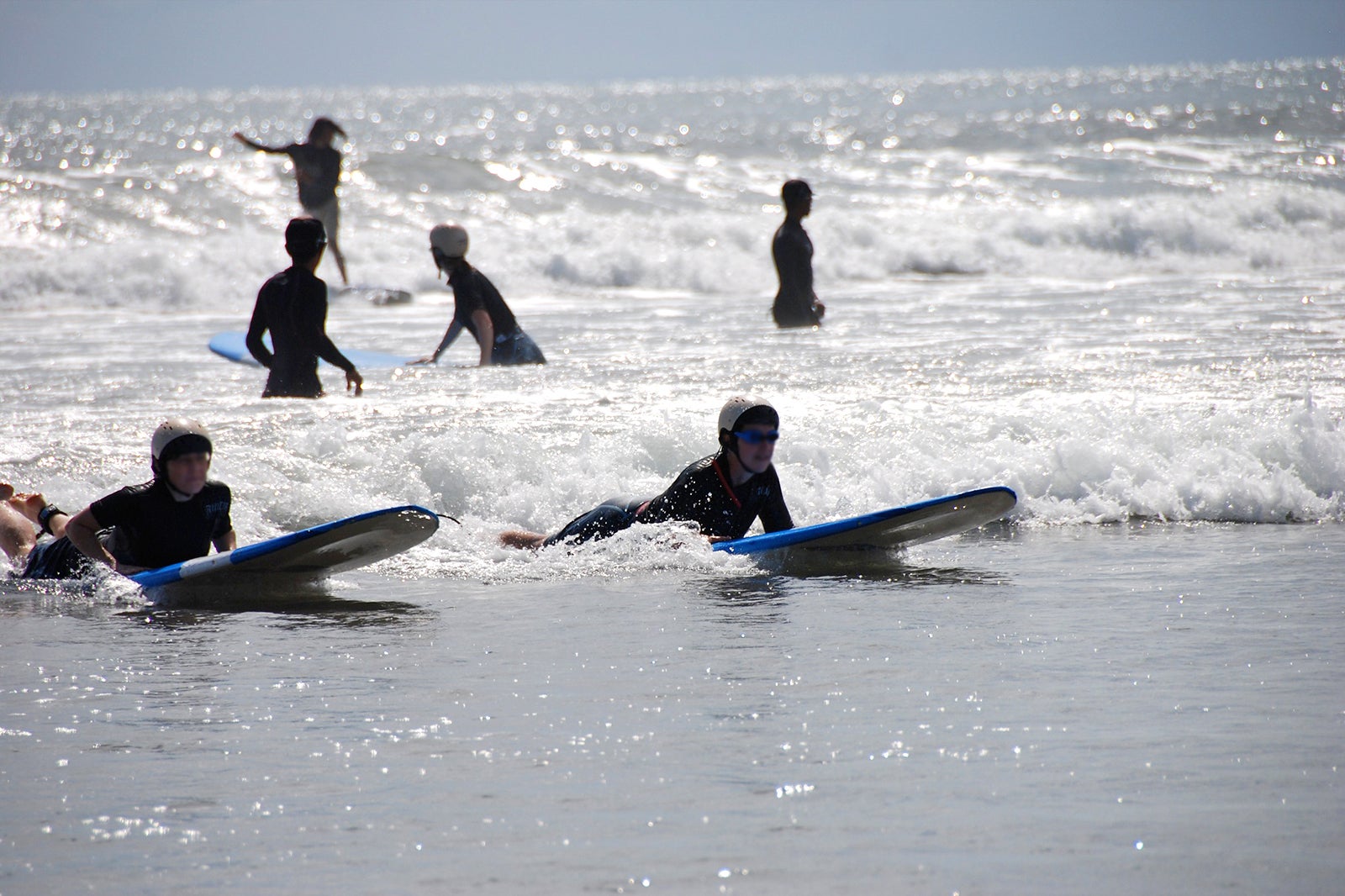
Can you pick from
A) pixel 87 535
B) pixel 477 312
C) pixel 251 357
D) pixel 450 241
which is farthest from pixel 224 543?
pixel 251 357

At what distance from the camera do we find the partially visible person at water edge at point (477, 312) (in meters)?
9.76

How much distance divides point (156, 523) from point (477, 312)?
14.1 ft

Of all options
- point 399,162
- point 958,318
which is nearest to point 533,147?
point 399,162

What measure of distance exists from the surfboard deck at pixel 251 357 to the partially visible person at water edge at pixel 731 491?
5.38 metres

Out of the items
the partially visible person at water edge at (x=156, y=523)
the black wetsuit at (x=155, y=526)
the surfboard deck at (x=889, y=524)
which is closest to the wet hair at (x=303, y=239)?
the partially visible person at water edge at (x=156, y=523)

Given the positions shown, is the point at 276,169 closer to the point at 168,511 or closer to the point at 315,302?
the point at 315,302

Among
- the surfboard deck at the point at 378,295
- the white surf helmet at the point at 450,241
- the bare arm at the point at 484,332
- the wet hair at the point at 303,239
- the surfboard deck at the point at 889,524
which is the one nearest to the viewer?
the surfboard deck at the point at 889,524

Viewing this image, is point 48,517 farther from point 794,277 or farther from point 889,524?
point 794,277

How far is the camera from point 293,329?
836 cm

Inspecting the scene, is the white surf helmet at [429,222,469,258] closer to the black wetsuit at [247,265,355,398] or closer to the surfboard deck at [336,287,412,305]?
the black wetsuit at [247,265,355,398]

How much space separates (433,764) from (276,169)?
26818 mm

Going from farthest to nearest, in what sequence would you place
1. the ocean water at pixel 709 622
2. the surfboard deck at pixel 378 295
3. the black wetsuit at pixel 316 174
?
the surfboard deck at pixel 378 295 < the black wetsuit at pixel 316 174 < the ocean water at pixel 709 622

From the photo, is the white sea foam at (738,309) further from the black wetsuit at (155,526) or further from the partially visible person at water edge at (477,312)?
the black wetsuit at (155,526)

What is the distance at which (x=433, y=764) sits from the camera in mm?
3703
